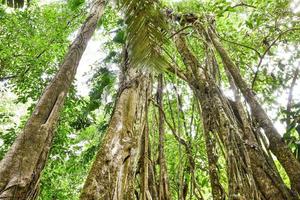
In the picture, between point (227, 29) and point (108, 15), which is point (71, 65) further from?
point (108, 15)

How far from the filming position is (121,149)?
1759mm

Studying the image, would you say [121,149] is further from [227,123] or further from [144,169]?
[227,123]

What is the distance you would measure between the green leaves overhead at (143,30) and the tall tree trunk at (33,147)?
0.62 m

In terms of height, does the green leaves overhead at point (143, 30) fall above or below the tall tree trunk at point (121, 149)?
above

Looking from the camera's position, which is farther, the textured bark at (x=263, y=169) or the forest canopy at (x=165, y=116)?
the textured bark at (x=263, y=169)

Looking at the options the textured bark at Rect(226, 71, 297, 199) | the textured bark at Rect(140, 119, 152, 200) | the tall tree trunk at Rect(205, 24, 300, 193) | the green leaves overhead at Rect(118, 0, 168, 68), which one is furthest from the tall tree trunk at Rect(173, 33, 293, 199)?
the green leaves overhead at Rect(118, 0, 168, 68)

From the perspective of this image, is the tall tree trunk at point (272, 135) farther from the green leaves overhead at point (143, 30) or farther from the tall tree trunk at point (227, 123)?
the green leaves overhead at point (143, 30)

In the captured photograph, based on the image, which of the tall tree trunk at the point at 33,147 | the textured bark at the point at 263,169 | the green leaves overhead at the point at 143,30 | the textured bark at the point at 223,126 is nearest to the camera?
the tall tree trunk at the point at 33,147

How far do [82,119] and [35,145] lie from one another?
3677mm

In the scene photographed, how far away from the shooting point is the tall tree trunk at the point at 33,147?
4.65 ft

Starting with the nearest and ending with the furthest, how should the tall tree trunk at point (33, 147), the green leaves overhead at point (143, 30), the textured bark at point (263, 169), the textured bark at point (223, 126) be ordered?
the tall tree trunk at point (33, 147) < the green leaves overhead at point (143, 30) < the textured bark at point (223, 126) < the textured bark at point (263, 169)

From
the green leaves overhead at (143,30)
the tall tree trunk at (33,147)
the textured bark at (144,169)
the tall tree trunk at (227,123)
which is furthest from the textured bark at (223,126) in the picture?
the tall tree trunk at (33,147)

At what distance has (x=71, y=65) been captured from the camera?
2.43 metres

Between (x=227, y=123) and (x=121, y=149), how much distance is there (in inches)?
37.7
